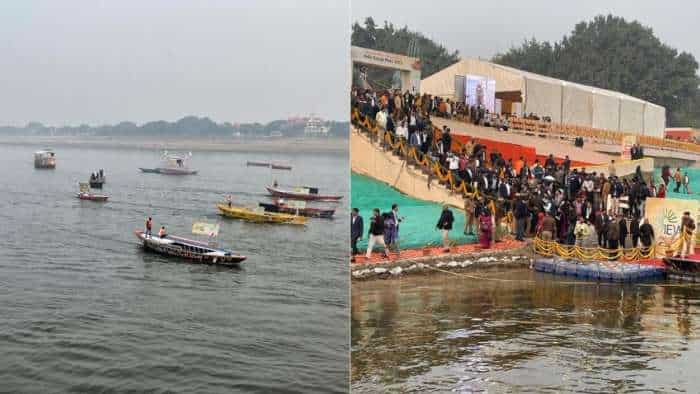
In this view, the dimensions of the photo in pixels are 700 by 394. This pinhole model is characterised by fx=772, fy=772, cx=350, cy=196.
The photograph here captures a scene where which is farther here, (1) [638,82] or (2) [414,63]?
(1) [638,82]

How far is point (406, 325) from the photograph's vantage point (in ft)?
13.9

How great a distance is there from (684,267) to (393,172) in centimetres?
177

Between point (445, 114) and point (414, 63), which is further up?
point (414, 63)

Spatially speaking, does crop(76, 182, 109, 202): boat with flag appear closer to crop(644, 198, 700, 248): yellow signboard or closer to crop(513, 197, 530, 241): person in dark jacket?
crop(513, 197, 530, 241): person in dark jacket

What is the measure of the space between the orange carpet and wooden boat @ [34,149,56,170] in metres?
3.06

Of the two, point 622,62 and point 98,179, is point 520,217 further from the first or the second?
point 98,179

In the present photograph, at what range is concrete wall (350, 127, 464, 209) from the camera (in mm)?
4094

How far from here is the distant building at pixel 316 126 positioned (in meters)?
5.34

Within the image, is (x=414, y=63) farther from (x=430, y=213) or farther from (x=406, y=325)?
(x=406, y=325)

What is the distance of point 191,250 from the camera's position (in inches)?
238

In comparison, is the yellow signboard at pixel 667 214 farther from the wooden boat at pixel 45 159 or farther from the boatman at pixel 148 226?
the wooden boat at pixel 45 159

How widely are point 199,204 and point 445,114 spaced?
2.56 meters

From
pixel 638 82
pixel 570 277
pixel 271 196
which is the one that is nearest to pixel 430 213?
pixel 570 277

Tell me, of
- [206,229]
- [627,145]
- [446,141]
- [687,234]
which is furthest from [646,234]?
[206,229]
